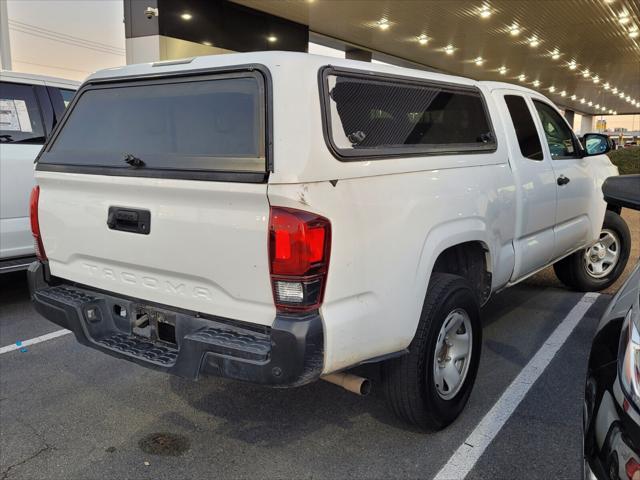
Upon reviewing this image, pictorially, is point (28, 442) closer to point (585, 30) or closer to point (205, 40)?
point (205, 40)

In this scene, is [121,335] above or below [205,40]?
below

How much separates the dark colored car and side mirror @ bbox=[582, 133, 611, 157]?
325 cm

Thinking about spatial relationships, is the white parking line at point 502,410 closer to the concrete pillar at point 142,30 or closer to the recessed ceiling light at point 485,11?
the concrete pillar at point 142,30

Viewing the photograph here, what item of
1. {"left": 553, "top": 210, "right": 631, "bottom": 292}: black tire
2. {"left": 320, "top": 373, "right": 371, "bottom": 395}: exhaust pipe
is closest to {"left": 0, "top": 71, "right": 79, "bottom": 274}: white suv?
{"left": 320, "top": 373, "right": 371, "bottom": 395}: exhaust pipe

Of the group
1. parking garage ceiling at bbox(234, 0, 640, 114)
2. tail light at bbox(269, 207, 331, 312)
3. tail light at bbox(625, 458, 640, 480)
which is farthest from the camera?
parking garage ceiling at bbox(234, 0, 640, 114)

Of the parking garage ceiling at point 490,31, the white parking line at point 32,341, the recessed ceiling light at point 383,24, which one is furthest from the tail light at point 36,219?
the recessed ceiling light at point 383,24

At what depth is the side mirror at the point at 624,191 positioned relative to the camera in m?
2.53

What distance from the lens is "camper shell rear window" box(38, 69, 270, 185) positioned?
2400mm

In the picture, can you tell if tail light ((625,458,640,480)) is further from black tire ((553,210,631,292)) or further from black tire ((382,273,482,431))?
black tire ((553,210,631,292))

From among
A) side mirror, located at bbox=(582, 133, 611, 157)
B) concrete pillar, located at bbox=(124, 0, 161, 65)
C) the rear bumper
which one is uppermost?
concrete pillar, located at bbox=(124, 0, 161, 65)

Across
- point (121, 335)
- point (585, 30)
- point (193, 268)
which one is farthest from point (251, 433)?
point (585, 30)

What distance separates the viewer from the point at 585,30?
16.8m

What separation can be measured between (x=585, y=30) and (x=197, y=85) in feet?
57.2

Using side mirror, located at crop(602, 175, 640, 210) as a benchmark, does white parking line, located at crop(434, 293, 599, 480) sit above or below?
below
